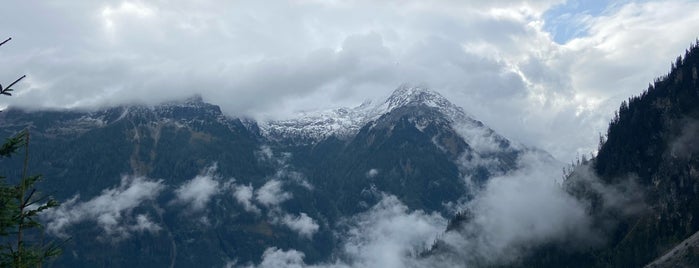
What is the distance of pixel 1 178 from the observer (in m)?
40.6

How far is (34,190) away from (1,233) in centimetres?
438

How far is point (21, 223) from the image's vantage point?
129 ft

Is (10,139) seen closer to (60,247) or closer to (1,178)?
(1,178)

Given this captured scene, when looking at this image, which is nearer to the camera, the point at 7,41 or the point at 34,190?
the point at 7,41

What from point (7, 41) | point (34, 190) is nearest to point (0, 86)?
point (7, 41)

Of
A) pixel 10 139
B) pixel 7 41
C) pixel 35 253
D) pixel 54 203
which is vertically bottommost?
pixel 35 253

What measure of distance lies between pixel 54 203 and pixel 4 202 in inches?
97.5

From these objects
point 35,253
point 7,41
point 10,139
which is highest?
point 7,41

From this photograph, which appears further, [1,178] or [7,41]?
[1,178]

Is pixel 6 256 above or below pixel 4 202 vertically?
below

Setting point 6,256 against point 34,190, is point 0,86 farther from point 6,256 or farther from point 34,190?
point 6,256

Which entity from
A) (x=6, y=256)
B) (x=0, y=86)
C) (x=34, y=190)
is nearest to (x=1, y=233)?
(x=6, y=256)

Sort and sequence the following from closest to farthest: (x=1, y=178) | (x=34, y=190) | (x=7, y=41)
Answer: (x=7, y=41), (x=34, y=190), (x=1, y=178)

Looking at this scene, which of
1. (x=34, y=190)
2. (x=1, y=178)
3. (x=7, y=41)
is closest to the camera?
(x=7, y=41)
